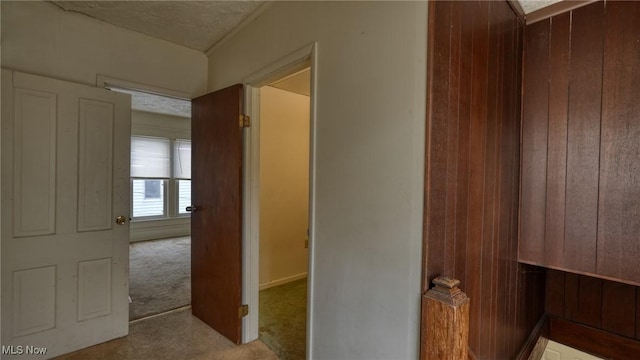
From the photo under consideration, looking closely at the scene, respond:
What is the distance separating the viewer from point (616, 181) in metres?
1.50

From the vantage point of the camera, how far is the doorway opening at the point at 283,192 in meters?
3.24

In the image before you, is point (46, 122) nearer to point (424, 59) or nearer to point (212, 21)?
point (212, 21)

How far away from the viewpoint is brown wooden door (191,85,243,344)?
A: 2.20 meters

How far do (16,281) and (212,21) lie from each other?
2.21 m

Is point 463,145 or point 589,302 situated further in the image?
point 589,302

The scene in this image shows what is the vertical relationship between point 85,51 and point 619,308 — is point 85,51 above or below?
above

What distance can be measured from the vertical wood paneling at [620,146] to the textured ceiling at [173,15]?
2.05m

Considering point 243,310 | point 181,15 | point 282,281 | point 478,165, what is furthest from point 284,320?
point 181,15

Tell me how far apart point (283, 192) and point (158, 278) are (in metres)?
1.87

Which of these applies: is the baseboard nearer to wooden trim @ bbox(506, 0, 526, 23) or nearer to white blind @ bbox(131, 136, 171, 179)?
wooden trim @ bbox(506, 0, 526, 23)

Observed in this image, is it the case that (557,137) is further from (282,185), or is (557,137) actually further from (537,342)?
(282,185)

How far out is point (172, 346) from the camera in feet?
7.19

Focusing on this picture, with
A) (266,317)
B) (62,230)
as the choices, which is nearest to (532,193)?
(266,317)

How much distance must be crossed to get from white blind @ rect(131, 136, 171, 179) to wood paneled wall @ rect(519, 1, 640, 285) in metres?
5.92
